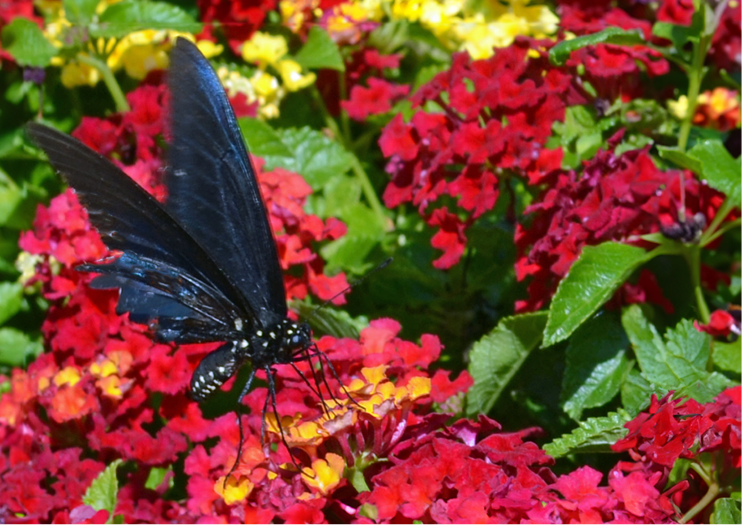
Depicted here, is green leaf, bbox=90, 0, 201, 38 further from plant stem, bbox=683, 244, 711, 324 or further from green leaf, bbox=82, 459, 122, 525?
plant stem, bbox=683, 244, 711, 324

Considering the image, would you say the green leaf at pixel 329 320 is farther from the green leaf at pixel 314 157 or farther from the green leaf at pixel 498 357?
the green leaf at pixel 314 157

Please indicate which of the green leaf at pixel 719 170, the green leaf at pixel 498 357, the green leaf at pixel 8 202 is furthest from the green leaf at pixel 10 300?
the green leaf at pixel 719 170

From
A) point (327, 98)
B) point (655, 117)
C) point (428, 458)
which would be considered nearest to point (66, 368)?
point (428, 458)

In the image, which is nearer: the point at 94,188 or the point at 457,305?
the point at 94,188

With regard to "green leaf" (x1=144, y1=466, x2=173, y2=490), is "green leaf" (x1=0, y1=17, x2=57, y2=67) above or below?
above

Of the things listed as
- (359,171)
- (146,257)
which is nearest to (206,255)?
(146,257)

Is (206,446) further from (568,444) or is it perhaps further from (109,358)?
(568,444)

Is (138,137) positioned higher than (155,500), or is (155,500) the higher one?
(138,137)

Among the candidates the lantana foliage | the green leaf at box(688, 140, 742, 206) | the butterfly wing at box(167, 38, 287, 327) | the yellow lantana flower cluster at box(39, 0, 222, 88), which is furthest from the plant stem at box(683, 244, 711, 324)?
the yellow lantana flower cluster at box(39, 0, 222, 88)
